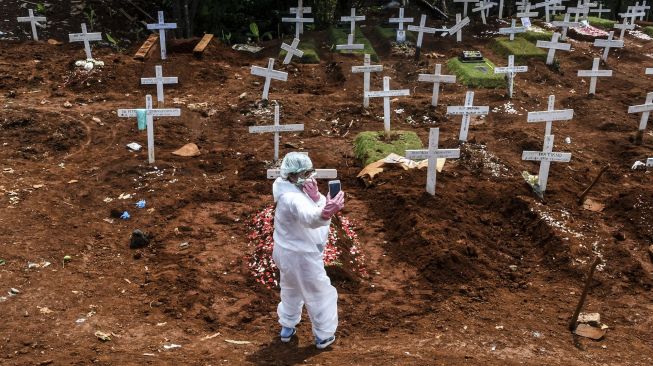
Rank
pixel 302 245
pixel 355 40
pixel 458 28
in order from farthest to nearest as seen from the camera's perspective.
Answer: pixel 355 40
pixel 458 28
pixel 302 245

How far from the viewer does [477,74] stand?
14148 mm

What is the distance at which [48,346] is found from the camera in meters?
5.88

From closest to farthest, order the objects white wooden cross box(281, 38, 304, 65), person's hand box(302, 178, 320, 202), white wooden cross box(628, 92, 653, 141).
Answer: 1. person's hand box(302, 178, 320, 202)
2. white wooden cross box(628, 92, 653, 141)
3. white wooden cross box(281, 38, 304, 65)

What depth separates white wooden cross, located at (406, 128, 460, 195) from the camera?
8672 mm

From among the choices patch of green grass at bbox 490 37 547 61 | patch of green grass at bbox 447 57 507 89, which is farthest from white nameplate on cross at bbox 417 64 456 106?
patch of green grass at bbox 490 37 547 61

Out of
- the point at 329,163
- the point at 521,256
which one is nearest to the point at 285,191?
the point at 521,256

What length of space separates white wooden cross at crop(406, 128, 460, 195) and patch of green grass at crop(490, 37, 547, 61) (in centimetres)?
760

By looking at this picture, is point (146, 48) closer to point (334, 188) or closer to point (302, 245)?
point (302, 245)

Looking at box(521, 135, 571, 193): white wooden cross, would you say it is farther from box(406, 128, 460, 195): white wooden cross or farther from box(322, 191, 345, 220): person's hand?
box(322, 191, 345, 220): person's hand

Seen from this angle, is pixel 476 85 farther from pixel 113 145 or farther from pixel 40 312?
pixel 40 312

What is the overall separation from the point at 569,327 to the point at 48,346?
489 cm

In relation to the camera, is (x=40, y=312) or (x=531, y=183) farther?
(x=531, y=183)

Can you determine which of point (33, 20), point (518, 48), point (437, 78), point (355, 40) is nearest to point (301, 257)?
point (437, 78)

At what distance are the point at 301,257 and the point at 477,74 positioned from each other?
945 centimetres
